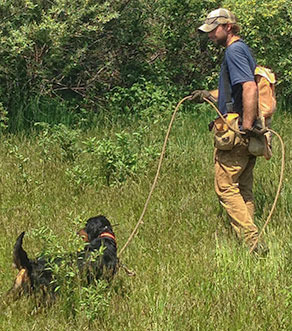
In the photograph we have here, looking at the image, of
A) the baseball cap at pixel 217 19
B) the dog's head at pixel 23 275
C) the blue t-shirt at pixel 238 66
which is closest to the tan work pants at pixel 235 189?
the blue t-shirt at pixel 238 66

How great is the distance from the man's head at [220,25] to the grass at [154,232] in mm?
1687

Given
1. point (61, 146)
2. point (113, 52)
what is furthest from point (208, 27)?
point (113, 52)

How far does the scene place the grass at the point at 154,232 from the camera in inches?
149

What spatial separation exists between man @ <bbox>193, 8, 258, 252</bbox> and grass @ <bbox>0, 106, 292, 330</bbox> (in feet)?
0.81

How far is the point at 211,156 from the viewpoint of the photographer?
707 cm

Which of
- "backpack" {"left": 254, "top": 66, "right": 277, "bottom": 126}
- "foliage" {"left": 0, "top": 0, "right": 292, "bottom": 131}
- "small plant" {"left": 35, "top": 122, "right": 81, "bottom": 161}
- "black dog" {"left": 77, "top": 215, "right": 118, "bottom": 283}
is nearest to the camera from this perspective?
"black dog" {"left": 77, "top": 215, "right": 118, "bottom": 283}

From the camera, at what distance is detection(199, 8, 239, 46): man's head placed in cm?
473

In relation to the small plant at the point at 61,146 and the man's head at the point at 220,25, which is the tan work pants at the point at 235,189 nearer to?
the man's head at the point at 220,25

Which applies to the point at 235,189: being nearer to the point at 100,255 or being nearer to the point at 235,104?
the point at 235,104

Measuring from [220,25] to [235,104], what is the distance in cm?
67

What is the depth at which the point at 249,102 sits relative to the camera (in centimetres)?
455

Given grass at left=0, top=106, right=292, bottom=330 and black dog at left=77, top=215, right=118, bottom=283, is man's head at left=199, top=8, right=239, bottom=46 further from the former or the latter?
black dog at left=77, top=215, right=118, bottom=283

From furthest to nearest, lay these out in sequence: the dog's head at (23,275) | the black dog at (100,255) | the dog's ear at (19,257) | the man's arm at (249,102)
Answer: the man's arm at (249,102) < the black dog at (100,255) < the dog's head at (23,275) < the dog's ear at (19,257)

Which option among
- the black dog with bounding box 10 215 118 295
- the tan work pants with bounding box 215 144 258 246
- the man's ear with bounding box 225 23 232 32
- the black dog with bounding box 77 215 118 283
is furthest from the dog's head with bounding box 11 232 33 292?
the man's ear with bounding box 225 23 232 32
